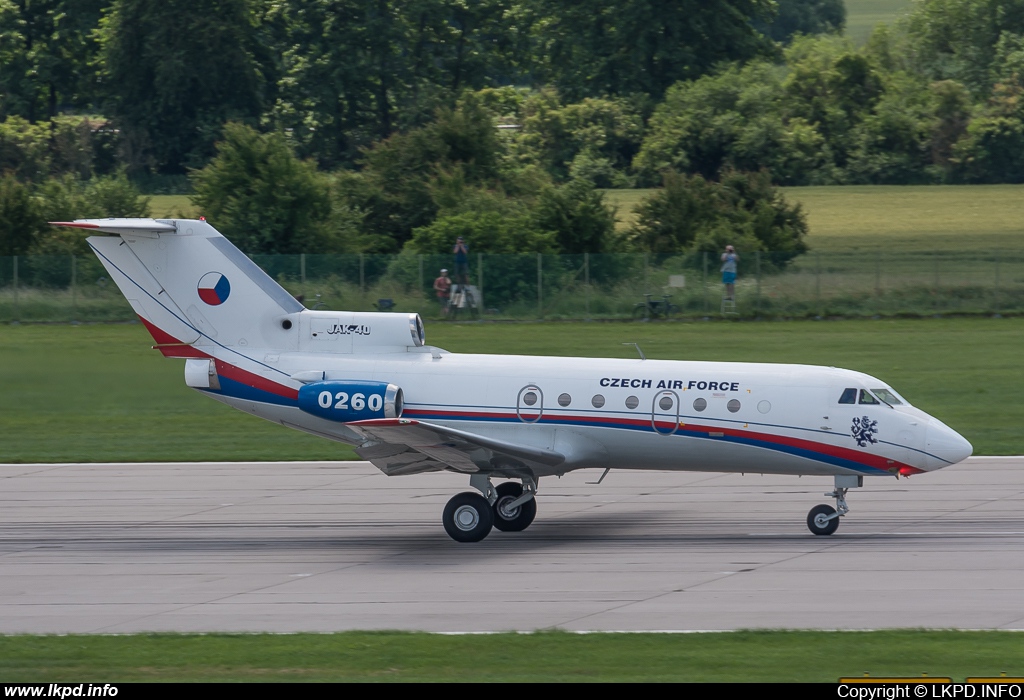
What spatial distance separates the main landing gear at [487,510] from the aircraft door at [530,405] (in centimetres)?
101

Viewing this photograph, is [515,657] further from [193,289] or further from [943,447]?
[193,289]

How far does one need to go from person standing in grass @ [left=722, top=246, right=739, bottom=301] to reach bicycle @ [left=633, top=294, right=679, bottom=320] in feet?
7.23

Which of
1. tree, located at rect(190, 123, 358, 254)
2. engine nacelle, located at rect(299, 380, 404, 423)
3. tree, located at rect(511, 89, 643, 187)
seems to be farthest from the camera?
tree, located at rect(511, 89, 643, 187)

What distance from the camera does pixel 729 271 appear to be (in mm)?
54875

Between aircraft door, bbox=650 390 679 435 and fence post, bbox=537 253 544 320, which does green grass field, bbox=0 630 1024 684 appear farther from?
fence post, bbox=537 253 544 320

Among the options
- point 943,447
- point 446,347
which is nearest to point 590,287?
point 446,347

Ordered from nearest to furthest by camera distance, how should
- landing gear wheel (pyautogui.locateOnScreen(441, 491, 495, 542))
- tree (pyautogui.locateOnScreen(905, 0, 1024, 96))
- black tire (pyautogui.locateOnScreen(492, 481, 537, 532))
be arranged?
landing gear wheel (pyautogui.locateOnScreen(441, 491, 495, 542)) < black tire (pyautogui.locateOnScreen(492, 481, 537, 532)) < tree (pyautogui.locateOnScreen(905, 0, 1024, 96))

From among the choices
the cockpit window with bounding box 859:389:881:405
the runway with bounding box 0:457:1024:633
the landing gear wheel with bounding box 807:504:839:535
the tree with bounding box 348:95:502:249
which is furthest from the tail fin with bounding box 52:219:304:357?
the tree with bounding box 348:95:502:249

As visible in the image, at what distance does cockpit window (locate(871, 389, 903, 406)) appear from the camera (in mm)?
21062

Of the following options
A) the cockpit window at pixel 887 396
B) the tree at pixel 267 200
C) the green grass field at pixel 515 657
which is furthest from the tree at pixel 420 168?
the green grass field at pixel 515 657

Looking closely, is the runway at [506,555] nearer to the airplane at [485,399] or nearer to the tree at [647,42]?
the airplane at [485,399]
